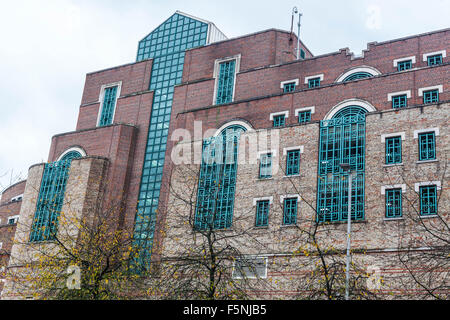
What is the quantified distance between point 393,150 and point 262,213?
8257 mm

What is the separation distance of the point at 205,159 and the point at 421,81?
14.2m

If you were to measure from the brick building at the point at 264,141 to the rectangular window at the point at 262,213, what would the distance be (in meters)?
0.06

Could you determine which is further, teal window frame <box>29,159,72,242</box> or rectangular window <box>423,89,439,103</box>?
teal window frame <box>29,159,72,242</box>

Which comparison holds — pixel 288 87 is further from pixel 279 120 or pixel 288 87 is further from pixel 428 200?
pixel 428 200

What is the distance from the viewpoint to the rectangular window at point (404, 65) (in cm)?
4043

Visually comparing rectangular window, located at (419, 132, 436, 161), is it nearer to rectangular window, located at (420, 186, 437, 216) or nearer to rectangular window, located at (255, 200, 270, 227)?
rectangular window, located at (420, 186, 437, 216)

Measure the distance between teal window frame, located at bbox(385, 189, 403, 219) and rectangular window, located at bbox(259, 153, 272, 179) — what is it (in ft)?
24.5

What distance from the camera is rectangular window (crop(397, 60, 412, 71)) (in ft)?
133

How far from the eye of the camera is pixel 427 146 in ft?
106

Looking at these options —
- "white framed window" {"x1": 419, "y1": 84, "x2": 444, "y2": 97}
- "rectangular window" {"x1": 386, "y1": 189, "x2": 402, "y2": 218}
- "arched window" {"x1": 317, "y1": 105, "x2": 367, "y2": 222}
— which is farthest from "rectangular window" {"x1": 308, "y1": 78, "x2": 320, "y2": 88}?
"rectangular window" {"x1": 386, "y1": 189, "x2": 402, "y2": 218}

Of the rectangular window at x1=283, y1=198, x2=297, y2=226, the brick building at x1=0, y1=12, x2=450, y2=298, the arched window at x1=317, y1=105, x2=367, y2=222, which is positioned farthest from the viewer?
the rectangular window at x1=283, y1=198, x2=297, y2=226

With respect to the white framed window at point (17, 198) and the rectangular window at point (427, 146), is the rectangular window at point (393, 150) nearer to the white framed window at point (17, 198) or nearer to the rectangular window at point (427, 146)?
the rectangular window at point (427, 146)

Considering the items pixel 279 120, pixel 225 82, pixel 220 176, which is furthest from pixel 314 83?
pixel 220 176
